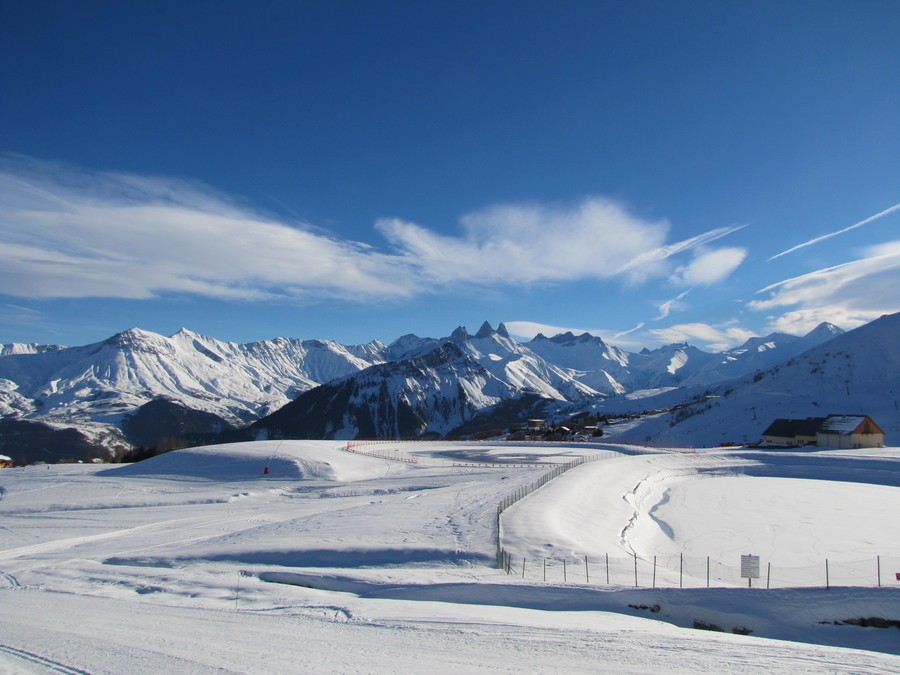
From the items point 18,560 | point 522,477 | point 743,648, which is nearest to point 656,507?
point 522,477

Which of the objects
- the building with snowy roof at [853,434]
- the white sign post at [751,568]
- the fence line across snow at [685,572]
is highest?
the building with snowy roof at [853,434]

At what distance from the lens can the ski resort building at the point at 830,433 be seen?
60.6m

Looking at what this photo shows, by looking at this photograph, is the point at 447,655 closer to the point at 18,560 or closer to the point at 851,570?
the point at 851,570

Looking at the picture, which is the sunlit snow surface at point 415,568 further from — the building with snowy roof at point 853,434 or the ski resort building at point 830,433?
the ski resort building at point 830,433

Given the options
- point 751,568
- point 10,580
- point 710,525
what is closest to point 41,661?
point 10,580

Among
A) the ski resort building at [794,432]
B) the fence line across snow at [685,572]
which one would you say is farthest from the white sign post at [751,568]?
the ski resort building at [794,432]

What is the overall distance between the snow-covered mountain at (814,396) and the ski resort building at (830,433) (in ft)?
30.6

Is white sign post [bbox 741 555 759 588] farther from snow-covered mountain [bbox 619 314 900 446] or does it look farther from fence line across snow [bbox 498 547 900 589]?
snow-covered mountain [bbox 619 314 900 446]

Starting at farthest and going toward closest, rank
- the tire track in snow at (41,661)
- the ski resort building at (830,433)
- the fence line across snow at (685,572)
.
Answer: the ski resort building at (830,433), the fence line across snow at (685,572), the tire track in snow at (41,661)

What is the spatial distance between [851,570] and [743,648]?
1149cm

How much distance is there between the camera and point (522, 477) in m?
43.6

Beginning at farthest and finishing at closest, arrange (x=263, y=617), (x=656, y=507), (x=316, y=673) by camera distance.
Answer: (x=656, y=507), (x=263, y=617), (x=316, y=673)

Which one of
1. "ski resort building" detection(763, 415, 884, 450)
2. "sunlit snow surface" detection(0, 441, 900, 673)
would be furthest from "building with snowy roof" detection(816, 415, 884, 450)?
"sunlit snow surface" detection(0, 441, 900, 673)

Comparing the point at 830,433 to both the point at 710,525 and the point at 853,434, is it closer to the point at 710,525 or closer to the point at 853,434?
the point at 853,434
